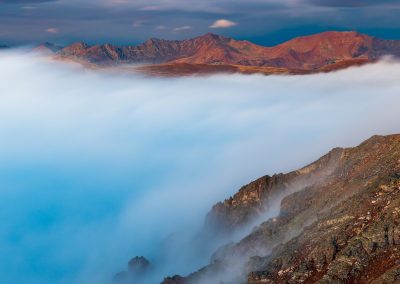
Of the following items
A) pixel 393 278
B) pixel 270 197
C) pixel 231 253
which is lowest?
pixel 393 278

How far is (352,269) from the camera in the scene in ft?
242

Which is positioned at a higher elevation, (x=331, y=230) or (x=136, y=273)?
(x=136, y=273)

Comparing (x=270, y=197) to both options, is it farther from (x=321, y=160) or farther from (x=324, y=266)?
(x=324, y=266)

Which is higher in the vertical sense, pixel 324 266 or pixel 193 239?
pixel 193 239

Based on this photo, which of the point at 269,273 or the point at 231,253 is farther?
the point at 231,253

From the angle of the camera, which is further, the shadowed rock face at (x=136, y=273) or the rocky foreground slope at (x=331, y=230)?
the shadowed rock face at (x=136, y=273)

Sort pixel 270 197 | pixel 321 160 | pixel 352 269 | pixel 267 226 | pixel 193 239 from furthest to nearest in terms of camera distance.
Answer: pixel 193 239, pixel 270 197, pixel 321 160, pixel 267 226, pixel 352 269

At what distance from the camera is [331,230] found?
278 ft

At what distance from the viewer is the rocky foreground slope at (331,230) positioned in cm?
7481

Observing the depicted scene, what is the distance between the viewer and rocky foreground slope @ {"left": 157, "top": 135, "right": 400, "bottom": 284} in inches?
2945

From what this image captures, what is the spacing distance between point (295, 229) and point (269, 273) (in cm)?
1821

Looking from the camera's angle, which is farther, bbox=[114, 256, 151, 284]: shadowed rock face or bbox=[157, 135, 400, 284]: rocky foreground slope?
bbox=[114, 256, 151, 284]: shadowed rock face

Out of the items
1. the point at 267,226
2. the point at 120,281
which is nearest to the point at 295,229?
the point at 267,226

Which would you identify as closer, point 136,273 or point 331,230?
point 331,230
